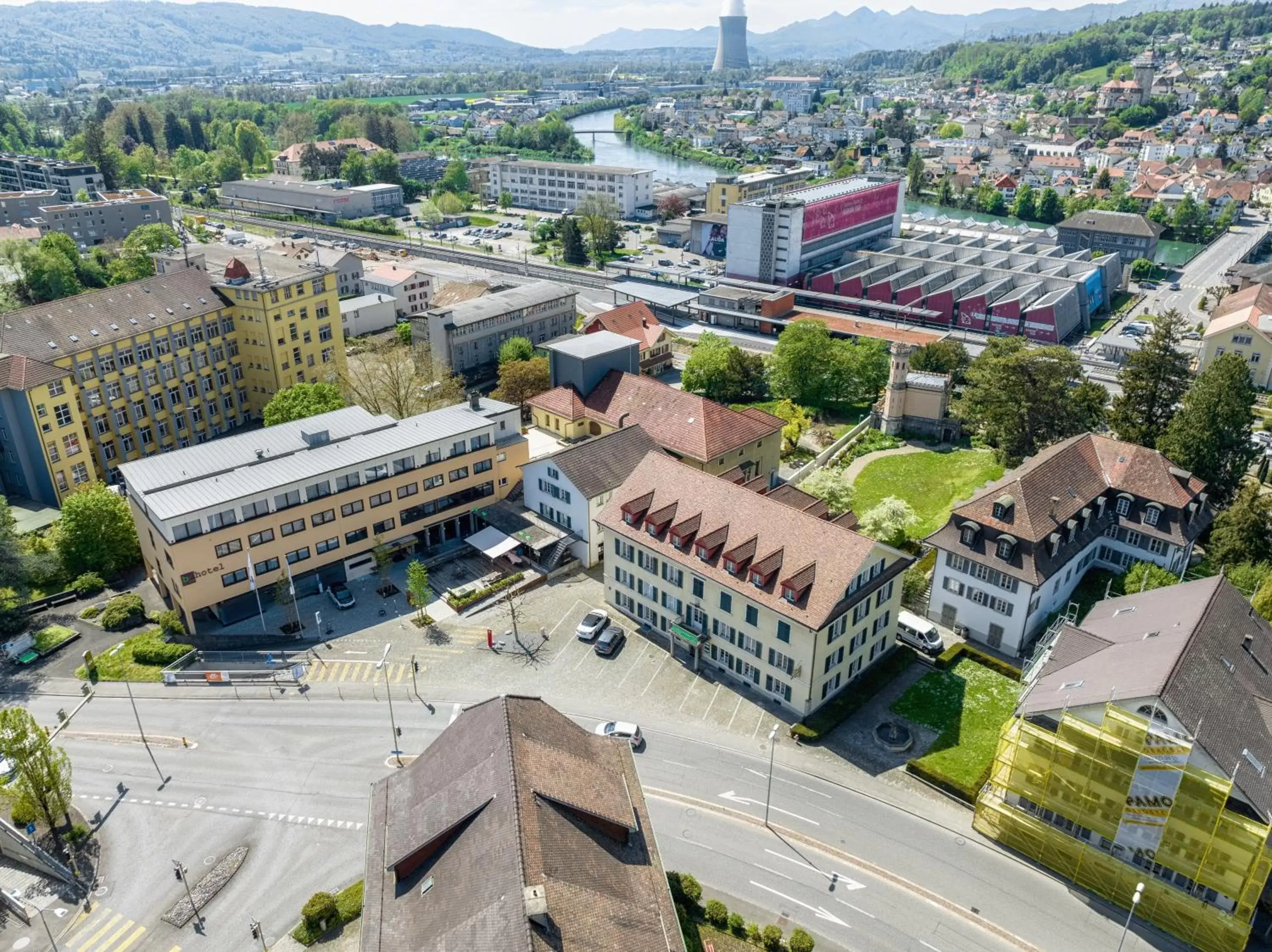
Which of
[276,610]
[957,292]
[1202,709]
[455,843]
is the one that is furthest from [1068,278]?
[455,843]

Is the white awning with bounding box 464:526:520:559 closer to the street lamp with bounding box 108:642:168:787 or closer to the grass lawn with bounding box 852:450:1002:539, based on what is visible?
the street lamp with bounding box 108:642:168:787

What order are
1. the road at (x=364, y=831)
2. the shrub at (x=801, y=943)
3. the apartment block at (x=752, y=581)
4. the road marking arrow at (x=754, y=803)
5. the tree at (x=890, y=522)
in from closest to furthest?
the shrub at (x=801, y=943) < the road at (x=364, y=831) < the road marking arrow at (x=754, y=803) < the apartment block at (x=752, y=581) < the tree at (x=890, y=522)

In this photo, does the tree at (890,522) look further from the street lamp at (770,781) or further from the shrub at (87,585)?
the shrub at (87,585)

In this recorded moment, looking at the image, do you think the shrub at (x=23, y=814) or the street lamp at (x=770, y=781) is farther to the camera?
the street lamp at (x=770, y=781)

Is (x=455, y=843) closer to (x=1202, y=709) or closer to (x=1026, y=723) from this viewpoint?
(x=1026, y=723)

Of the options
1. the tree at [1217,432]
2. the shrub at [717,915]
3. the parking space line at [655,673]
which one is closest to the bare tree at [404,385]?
the parking space line at [655,673]

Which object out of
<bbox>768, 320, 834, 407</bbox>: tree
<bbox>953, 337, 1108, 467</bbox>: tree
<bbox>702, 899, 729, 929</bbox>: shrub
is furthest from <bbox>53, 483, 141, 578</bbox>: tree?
<bbox>953, 337, 1108, 467</bbox>: tree

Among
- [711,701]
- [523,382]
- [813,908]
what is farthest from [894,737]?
[523,382]
